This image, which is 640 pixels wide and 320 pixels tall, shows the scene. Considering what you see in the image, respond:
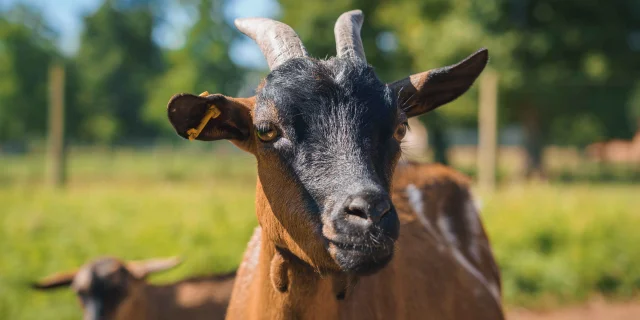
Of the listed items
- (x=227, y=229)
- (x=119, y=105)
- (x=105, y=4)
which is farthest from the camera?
(x=105, y=4)

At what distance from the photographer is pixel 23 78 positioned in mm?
14375

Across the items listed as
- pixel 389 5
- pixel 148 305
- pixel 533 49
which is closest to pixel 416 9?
pixel 389 5

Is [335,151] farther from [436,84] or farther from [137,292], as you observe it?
[137,292]

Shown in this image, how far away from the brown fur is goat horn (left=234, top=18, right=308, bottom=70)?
0.69 meters

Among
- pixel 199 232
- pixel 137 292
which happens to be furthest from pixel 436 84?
pixel 199 232

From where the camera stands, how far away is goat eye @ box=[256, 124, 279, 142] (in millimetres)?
2775

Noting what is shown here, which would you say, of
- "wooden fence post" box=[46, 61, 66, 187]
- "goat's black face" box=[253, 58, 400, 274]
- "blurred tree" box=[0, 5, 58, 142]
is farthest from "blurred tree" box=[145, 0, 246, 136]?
"goat's black face" box=[253, 58, 400, 274]

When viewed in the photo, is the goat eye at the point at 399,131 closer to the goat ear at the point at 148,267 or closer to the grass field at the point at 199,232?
the goat ear at the point at 148,267

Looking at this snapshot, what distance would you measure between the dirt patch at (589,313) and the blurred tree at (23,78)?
29.4 feet

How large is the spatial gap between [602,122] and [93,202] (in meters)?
13.3

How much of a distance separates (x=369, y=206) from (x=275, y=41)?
1240mm

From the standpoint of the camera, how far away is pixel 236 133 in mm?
3051

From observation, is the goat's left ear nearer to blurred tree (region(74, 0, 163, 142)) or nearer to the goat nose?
the goat nose

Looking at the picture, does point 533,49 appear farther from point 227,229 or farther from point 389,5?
point 227,229
